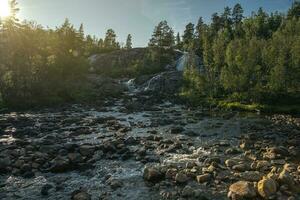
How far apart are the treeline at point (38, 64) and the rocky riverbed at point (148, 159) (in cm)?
1947

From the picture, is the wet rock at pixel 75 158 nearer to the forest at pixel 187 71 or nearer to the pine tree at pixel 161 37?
the forest at pixel 187 71

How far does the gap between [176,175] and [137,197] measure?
4072mm

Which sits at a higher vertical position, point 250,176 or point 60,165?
point 60,165

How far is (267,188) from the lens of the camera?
76.4 feet

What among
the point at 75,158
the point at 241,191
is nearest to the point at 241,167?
the point at 241,191

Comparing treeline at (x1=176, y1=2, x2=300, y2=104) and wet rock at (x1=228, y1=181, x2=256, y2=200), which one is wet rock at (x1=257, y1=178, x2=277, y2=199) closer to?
wet rock at (x1=228, y1=181, x2=256, y2=200)

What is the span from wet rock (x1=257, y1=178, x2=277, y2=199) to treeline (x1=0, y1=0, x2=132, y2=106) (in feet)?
193

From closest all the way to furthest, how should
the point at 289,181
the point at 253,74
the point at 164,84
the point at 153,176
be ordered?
the point at 289,181, the point at 153,176, the point at 253,74, the point at 164,84

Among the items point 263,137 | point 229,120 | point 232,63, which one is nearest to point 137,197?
point 263,137

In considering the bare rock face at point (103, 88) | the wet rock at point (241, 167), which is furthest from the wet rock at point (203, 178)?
the bare rock face at point (103, 88)

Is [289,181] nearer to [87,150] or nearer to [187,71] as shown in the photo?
[87,150]

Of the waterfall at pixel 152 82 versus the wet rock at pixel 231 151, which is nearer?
the wet rock at pixel 231 151

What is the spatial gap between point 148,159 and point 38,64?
59.8 meters

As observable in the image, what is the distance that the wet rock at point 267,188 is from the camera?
2297 cm
